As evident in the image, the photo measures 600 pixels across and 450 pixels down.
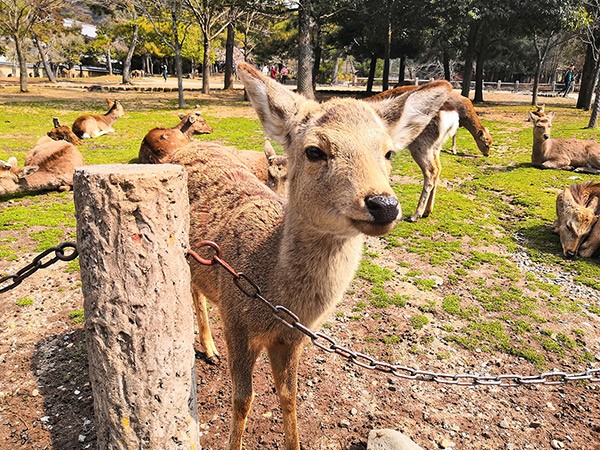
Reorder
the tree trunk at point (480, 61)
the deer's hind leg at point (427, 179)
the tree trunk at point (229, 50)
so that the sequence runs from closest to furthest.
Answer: the deer's hind leg at point (427, 179), the tree trunk at point (480, 61), the tree trunk at point (229, 50)

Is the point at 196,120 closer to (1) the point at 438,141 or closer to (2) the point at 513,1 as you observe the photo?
(1) the point at 438,141

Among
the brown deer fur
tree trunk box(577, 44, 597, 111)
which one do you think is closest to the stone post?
the brown deer fur

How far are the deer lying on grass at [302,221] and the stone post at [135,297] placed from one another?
0.82 m

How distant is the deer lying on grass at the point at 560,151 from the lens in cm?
1060

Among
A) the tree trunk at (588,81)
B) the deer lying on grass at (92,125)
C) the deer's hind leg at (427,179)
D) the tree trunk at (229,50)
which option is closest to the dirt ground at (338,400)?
the deer's hind leg at (427,179)

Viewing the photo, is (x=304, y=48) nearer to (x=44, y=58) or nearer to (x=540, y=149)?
(x=540, y=149)

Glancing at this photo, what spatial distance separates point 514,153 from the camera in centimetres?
1247

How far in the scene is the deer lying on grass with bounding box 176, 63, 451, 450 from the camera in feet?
7.06

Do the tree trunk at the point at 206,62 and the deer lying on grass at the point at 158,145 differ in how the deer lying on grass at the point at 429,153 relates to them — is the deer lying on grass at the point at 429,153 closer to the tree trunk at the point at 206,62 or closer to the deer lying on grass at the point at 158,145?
the deer lying on grass at the point at 158,145

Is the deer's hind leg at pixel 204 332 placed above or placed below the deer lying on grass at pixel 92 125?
below

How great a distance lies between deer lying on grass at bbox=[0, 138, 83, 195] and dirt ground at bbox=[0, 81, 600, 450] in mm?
4302

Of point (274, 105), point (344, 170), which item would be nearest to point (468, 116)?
point (274, 105)

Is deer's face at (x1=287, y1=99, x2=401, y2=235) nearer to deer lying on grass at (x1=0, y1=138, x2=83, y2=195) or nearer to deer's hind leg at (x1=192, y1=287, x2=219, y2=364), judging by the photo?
deer's hind leg at (x1=192, y1=287, x2=219, y2=364)

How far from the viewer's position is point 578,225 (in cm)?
588
